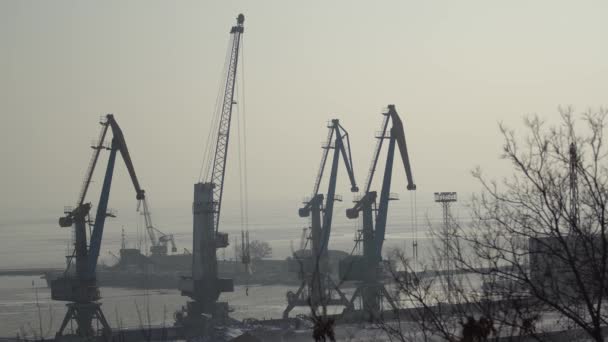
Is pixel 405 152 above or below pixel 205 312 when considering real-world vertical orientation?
above

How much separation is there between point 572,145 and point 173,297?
285 feet

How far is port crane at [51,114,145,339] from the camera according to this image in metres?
49.6

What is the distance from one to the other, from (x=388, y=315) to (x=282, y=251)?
114 metres

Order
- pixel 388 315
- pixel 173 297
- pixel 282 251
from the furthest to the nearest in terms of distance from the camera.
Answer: pixel 282 251 < pixel 173 297 < pixel 388 315

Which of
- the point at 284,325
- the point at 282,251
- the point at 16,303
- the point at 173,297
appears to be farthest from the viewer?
the point at 282,251

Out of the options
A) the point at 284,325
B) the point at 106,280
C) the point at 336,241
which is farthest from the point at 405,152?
the point at 336,241

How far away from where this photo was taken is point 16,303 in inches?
3410

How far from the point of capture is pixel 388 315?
181 feet

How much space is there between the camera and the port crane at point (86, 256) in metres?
49.6

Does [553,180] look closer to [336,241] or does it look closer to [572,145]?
[572,145]

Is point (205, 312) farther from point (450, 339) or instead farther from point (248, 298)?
point (450, 339)

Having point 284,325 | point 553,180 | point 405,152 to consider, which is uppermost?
point 405,152

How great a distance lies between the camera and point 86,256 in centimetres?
5116

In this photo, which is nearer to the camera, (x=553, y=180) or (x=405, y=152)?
(x=553, y=180)
